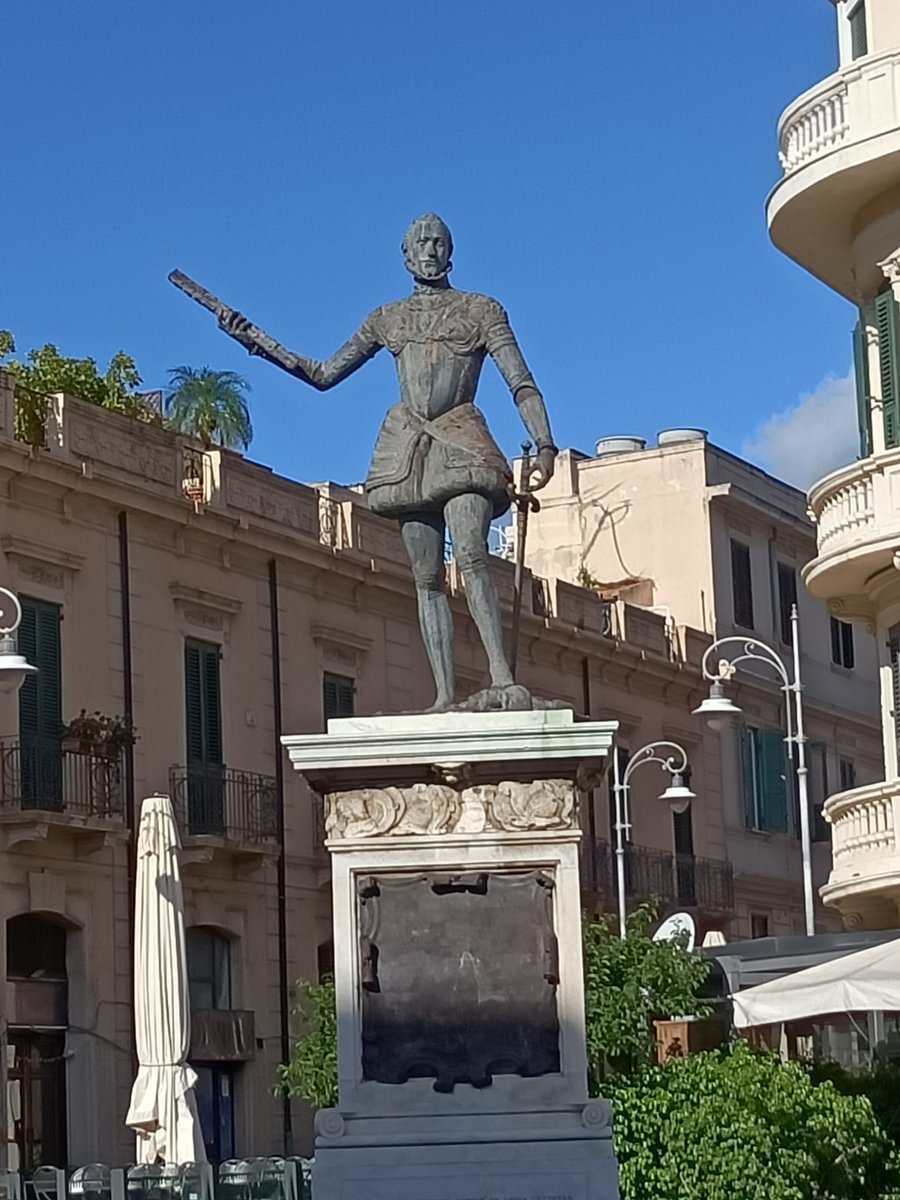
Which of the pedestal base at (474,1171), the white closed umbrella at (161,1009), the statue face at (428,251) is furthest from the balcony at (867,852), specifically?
the pedestal base at (474,1171)

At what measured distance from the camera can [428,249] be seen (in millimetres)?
12500

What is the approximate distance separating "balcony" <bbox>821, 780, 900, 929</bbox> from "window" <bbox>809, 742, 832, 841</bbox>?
745 inches

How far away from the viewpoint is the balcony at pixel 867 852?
23.9 meters

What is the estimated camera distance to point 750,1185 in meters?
14.1

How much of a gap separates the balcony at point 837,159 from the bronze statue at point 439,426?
11696 mm

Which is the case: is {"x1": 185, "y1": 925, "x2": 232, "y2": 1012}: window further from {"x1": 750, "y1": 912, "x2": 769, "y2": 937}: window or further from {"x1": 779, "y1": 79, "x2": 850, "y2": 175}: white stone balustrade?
{"x1": 750, "y1": 912, "x2": 769, "y2": 937}: window

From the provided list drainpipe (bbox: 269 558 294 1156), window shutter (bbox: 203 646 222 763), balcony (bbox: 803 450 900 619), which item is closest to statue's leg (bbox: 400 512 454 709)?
balcony (bbox: 803 450 900 619)

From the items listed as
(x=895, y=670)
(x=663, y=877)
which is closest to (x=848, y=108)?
(x=895, y=670)

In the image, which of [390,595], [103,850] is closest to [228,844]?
[103,850]

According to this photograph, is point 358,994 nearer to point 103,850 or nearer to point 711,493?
point 103,850

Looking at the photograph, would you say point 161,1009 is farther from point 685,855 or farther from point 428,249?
point 685,855

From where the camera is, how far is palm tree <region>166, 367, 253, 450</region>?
34625mm

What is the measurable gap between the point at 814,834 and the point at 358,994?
33.4m

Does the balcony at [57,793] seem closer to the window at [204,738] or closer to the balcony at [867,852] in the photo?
the window at [204,738]
